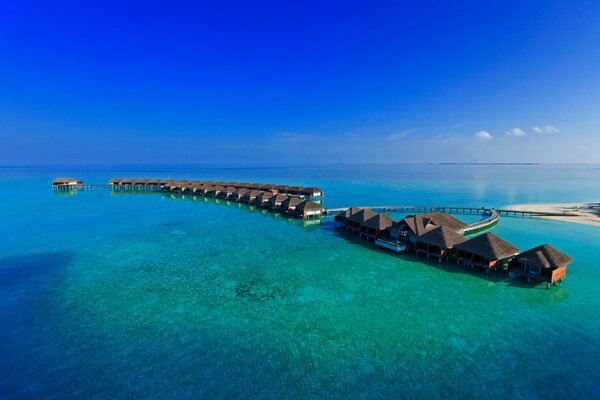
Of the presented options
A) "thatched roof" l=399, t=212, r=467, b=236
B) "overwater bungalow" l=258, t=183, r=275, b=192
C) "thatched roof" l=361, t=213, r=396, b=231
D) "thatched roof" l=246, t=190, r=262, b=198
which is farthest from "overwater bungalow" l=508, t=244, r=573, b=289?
"overwater bungalow" l=258, t=183, r=275, b=192

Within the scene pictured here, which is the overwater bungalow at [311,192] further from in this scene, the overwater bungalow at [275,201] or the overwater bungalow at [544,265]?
the overwater bungalow at [544,265]

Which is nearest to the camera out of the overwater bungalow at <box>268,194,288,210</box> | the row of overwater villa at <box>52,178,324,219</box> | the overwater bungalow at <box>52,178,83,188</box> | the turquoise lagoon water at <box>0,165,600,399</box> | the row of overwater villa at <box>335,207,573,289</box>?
the turquoise lagoon water at <box>0,165,600,399</box>

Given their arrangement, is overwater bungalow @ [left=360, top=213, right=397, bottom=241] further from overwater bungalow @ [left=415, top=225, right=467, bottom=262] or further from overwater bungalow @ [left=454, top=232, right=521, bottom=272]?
overwater bungalow @ [left=454, top=232, right=521, bottom=272]

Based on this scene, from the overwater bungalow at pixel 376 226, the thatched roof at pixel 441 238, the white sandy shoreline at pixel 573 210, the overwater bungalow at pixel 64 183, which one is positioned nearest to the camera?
the thatched roof at pixel 441 238

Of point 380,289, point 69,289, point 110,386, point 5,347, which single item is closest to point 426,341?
point 380,289

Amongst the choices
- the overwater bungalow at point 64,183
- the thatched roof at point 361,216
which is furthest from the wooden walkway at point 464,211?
the overwater bungalow at point 64,183

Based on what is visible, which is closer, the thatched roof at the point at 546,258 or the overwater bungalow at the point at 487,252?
the thatched roof at the point at 546,258
